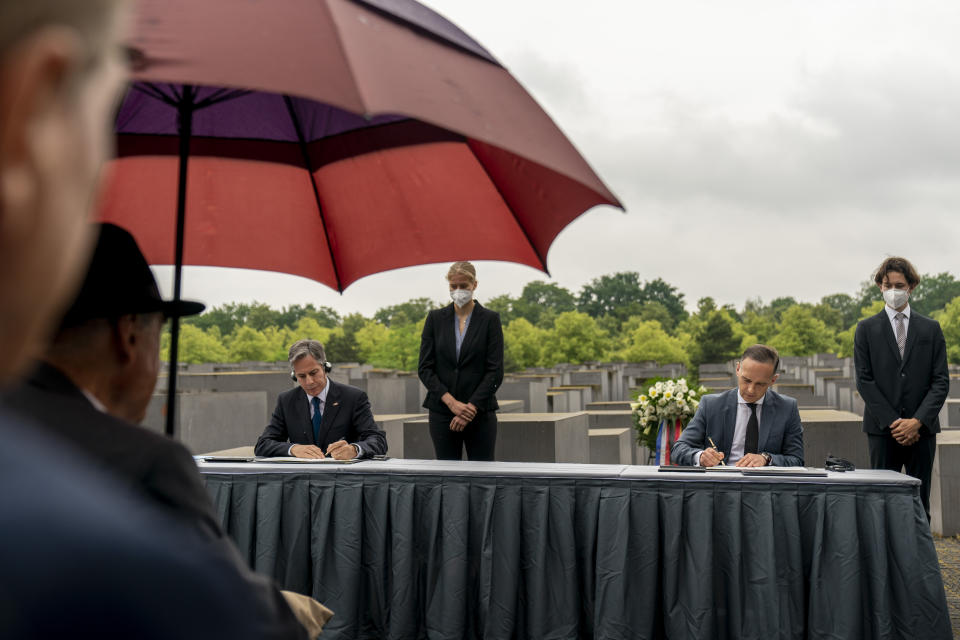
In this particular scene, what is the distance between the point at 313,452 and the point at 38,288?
5.30 meters

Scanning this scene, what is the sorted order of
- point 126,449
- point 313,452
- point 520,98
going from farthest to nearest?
point 313,452 < point 520,98 < point 126,449

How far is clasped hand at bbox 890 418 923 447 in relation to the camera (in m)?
6.57

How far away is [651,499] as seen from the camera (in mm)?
4793

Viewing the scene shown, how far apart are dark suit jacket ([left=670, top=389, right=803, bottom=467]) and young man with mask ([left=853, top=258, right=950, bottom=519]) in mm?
1060

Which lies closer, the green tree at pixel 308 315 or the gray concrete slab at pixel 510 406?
the gray concrete slab at pixel 510 406

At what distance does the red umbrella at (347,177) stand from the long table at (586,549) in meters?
1.51

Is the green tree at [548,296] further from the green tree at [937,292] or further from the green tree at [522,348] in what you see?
the green tree at [522,348]

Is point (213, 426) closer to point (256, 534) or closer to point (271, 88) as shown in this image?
point (256, 534)

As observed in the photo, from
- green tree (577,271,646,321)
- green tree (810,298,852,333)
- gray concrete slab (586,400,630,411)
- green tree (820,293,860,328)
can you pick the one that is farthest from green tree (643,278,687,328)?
gray concrete slab (586,400,630,411)

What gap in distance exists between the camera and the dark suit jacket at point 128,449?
4.22 ft

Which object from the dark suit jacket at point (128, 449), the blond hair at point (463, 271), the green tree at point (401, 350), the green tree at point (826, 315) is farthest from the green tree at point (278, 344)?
the dark suit jacket at point (128, 449)

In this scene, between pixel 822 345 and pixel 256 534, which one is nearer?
pixel 256 534

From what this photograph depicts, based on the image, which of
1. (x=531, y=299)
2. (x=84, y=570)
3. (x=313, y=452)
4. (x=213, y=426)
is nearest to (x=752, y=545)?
(x=313, y=452)

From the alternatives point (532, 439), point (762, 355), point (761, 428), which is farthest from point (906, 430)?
point (532, 439)
